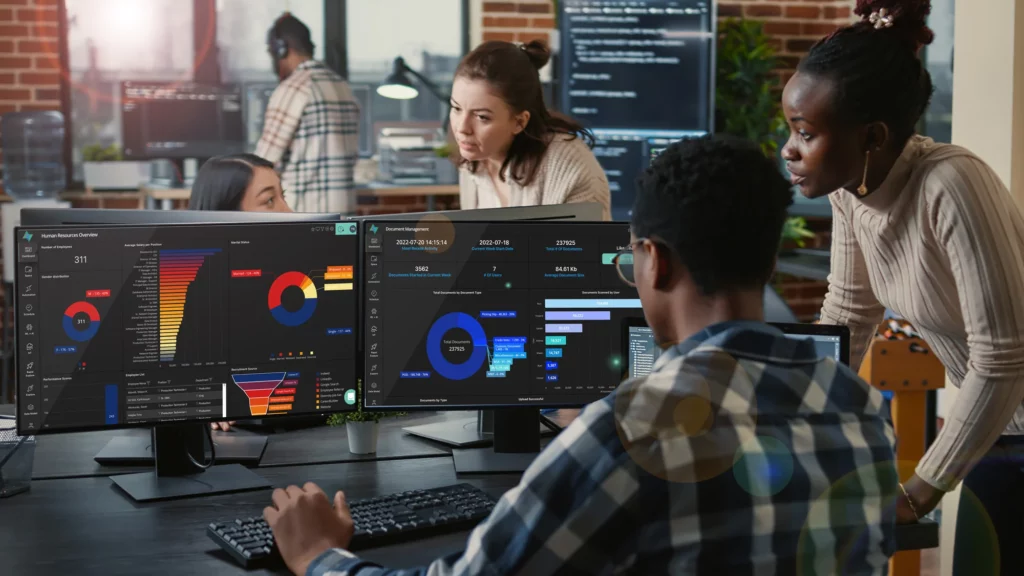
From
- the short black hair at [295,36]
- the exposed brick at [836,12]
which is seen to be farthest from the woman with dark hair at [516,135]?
the exposed brick at [836,12]

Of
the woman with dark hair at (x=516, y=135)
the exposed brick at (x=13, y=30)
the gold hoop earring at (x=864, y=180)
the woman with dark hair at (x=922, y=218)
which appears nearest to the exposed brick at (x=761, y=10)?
the woman with dark hair at (x=516, y=135)

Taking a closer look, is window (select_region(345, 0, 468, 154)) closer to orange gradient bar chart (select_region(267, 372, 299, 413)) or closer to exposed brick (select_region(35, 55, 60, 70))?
exposed brick (select_region(35, 55, 60, 70))

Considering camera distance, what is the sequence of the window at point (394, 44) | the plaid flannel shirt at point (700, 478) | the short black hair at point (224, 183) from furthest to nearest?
the window at point (394, 44) → the short black hair at point (224, 183) → the plaid flannel shirt at point (700, 478)

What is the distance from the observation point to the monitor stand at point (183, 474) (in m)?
1.71

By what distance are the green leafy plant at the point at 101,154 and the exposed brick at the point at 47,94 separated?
0.26 meters

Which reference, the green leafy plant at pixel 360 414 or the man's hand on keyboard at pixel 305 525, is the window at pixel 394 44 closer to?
the green leafy plant at pixel 360 414

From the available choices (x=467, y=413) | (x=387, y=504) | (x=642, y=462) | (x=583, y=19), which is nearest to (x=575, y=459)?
(x=642, y=462)

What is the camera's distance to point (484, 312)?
1875 mm

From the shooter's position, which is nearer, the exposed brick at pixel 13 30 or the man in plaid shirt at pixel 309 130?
the man in plaid shirt at pixel 309 130

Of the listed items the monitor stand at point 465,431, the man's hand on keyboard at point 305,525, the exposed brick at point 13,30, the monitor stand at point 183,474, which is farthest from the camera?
the exposed brick at point 13,30

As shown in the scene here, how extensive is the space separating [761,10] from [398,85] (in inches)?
74.2

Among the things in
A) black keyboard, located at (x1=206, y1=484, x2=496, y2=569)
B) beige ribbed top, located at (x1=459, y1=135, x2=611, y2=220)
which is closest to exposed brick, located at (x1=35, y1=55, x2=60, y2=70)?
beige ribbed top, located at (x1=459, y1=135, x2=611, y2=220)

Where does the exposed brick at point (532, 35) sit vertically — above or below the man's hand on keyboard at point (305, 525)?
above

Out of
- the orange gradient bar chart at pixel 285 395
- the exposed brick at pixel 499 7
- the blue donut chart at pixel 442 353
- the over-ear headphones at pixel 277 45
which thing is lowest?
the orange gradient bar chart at pixel 285 395
